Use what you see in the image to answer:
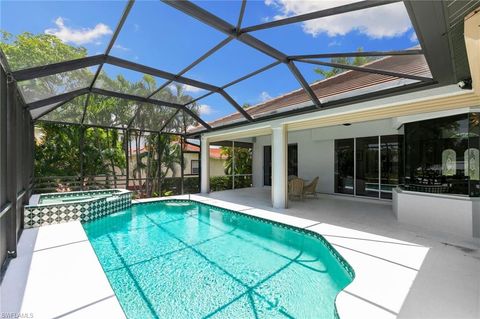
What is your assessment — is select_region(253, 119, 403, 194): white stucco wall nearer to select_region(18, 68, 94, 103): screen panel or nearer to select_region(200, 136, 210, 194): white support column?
select_region(200, 136, 210, 194): white support column

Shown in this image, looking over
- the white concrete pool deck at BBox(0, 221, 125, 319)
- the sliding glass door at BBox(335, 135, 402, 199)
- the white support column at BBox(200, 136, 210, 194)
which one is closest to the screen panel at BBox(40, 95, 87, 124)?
the white concrete pool deck at BBox(0, 221, 125, 319)

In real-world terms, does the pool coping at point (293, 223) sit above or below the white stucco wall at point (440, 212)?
below

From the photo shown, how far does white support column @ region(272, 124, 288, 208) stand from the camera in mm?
8297

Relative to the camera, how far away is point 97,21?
4.03 meters

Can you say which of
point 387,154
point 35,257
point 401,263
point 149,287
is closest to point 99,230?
point 35,257

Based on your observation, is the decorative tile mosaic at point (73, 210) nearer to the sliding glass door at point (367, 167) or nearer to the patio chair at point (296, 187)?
the patio chair at point (296, 187)

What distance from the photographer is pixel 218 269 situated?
4.24m

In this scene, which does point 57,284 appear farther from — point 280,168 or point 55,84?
point 280,168

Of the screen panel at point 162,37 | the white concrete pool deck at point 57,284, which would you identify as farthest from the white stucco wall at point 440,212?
the white concrete pool deck at point 57,284

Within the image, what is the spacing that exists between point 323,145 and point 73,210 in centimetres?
1052

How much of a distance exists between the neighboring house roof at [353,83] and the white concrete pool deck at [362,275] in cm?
348

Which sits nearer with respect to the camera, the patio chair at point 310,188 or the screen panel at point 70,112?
the screen panel at point 70,112

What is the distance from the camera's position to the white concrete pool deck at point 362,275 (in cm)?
267

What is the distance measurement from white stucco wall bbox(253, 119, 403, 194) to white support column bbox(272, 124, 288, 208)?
12.0 feet
